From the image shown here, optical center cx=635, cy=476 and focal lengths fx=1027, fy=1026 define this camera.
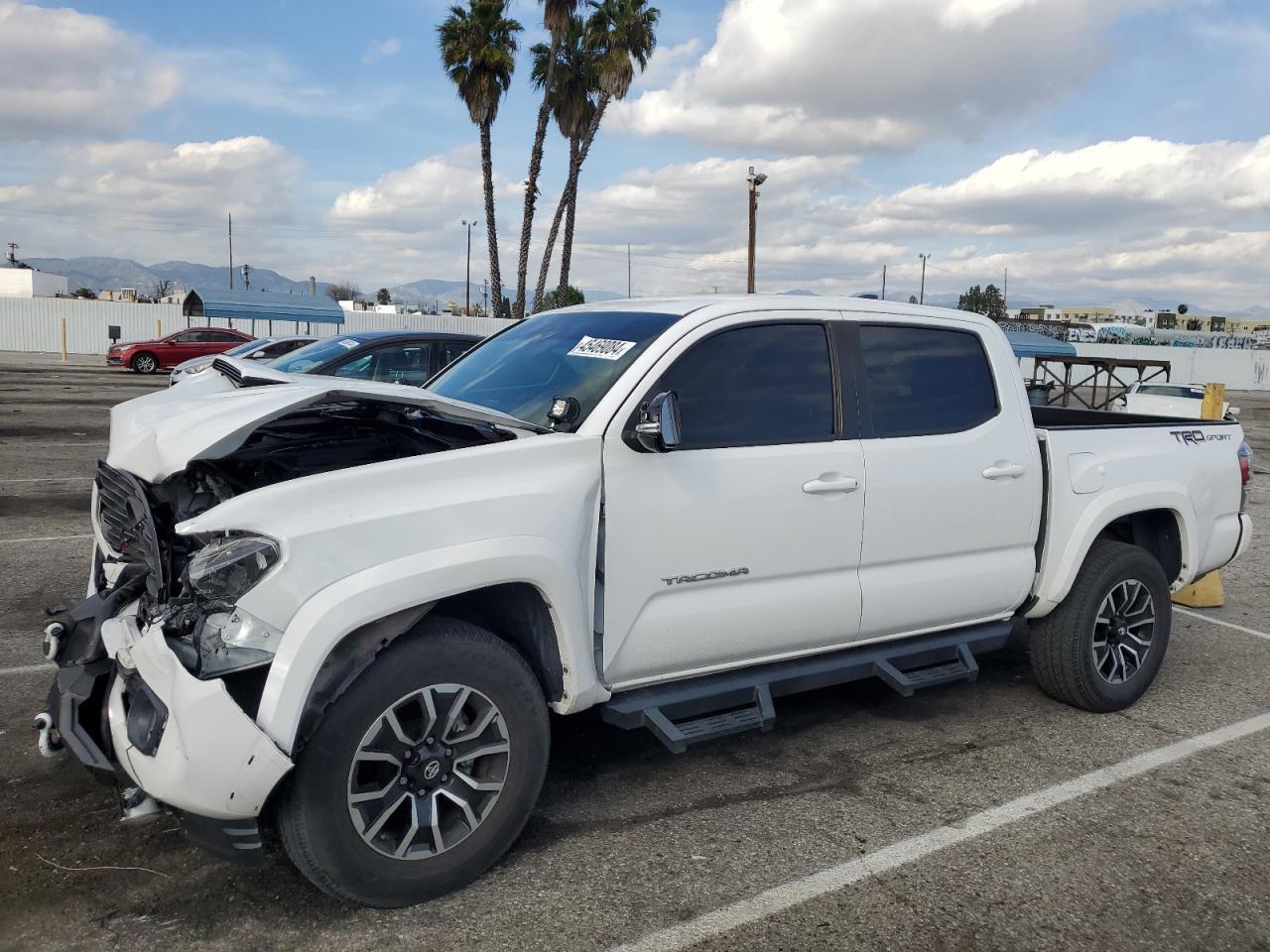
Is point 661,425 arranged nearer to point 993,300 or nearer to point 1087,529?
point 1087,529

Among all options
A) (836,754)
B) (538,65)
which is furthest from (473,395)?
(538,65)

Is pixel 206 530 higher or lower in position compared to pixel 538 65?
lower

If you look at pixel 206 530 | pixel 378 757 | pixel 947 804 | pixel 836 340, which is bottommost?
pixel 947 804

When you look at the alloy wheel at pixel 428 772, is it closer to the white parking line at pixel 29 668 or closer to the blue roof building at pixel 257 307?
the white parking line at pixel 29 668

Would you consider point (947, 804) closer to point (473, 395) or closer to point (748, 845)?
point (748, 845)

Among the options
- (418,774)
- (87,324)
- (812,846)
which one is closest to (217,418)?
(418,774)

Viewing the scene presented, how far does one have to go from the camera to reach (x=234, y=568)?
285cm

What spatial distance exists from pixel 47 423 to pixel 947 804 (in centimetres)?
1590

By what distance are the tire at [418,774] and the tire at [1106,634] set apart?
277cm

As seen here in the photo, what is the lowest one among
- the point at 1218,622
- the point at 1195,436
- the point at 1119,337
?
the point at 1218,622

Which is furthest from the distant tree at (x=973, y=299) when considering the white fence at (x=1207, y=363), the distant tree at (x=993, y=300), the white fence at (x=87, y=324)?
the white fence at (x=87, y=324)

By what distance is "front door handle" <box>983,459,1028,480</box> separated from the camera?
4414 mm

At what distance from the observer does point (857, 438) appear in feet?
13.4

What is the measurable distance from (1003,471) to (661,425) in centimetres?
187
